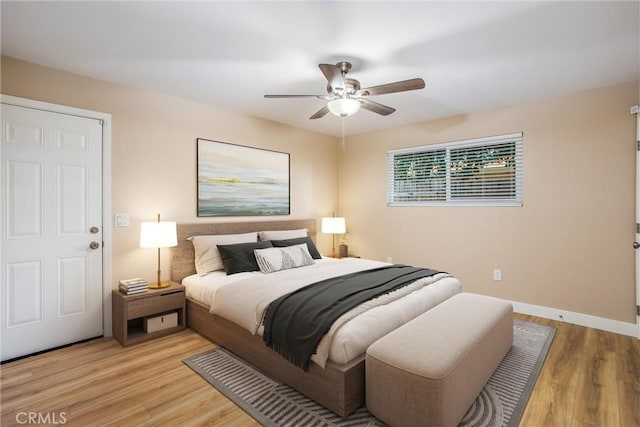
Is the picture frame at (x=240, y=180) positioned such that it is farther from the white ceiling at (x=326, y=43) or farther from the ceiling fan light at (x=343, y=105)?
the ceiling fan light at (x=343, y=105)

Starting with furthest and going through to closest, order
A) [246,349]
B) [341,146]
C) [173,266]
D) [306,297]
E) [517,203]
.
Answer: [341,146] < [517,203] < [173,266] < [246,349] < [306,297]

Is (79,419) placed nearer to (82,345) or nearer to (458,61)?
(82,345)

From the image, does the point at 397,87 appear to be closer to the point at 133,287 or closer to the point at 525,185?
the point at 525,185

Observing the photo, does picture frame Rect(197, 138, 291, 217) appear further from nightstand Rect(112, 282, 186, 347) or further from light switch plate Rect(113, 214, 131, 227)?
nightstand Rect(112, 282, 186, 347)

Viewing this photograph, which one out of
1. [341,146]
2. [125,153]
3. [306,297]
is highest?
[341,146]

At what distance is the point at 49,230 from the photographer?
285 cm

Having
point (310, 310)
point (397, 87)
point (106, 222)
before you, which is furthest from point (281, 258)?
point (397, 87)

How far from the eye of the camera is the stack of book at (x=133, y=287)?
3.00 m

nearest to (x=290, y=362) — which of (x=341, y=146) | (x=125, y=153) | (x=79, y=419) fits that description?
(x=79, y=419)

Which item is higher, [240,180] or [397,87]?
[397,87]

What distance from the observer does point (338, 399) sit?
1.95 meters

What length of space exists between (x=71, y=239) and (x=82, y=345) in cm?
97

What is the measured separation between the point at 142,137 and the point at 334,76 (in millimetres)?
2167

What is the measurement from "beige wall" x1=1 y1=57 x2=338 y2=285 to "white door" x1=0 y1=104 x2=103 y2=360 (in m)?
0.16
